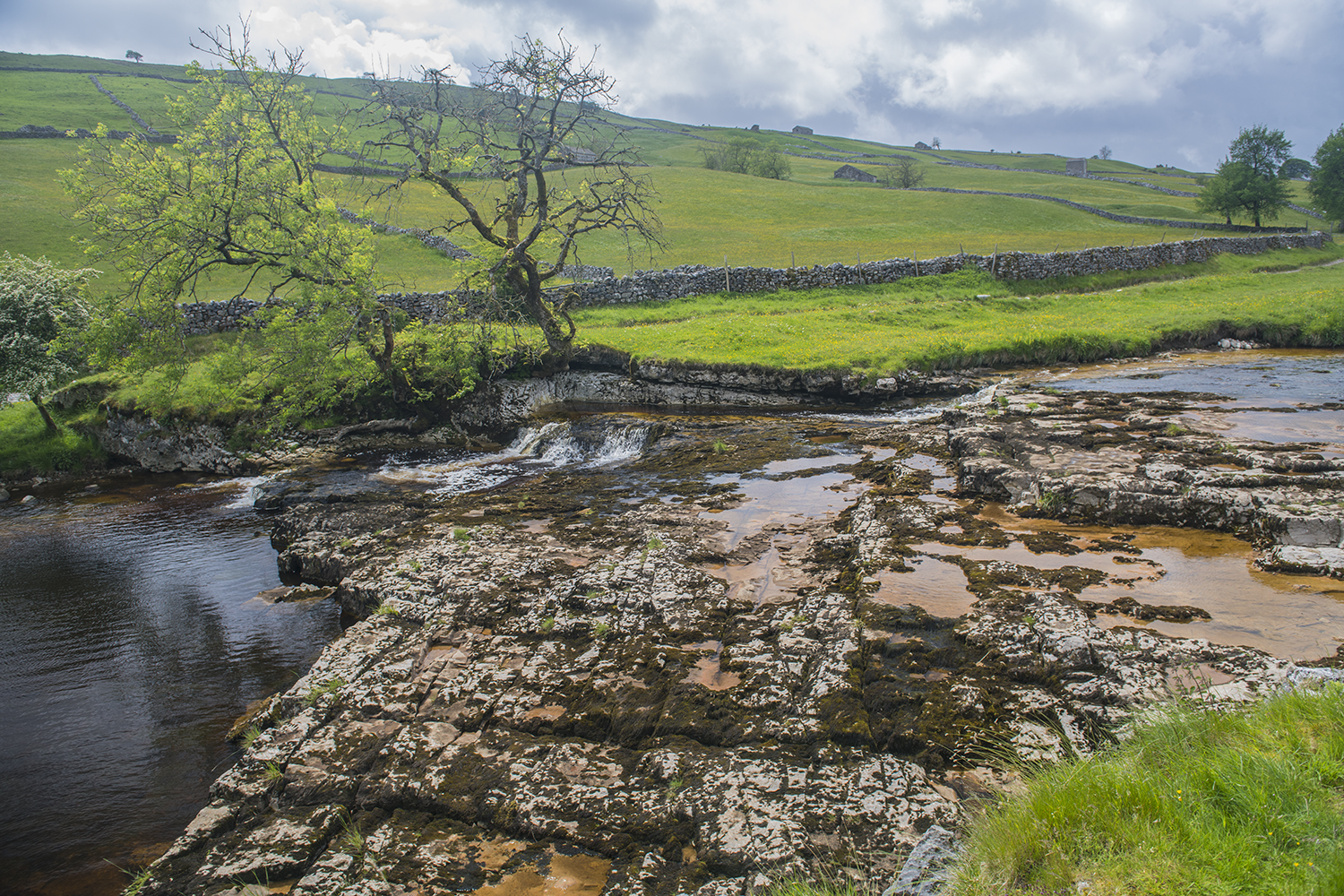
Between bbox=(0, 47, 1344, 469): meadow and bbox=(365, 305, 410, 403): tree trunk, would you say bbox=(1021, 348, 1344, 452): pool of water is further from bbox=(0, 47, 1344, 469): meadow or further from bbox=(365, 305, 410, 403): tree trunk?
bbox=(365, 305, 410, 403): tree trunk

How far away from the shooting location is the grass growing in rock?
73.2ft

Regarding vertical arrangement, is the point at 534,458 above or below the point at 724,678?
above

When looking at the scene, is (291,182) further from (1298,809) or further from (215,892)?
(1298,809)

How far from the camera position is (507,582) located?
9.23 metres

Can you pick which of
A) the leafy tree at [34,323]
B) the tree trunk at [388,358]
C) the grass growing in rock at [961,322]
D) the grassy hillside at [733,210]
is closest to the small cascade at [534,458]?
the tree trunk at [388,358]

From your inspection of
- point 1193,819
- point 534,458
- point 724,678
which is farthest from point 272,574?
point 1193,819

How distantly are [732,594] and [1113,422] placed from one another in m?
10.2

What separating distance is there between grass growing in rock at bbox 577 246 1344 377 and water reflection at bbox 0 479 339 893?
14.0 m

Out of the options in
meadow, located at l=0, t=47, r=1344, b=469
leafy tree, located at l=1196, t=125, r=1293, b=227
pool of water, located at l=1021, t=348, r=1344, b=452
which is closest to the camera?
pool of water, located at l=1021, t=348, r=1344, b=452

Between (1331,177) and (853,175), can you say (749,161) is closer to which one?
(853,175)

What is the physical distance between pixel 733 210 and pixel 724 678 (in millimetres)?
57132

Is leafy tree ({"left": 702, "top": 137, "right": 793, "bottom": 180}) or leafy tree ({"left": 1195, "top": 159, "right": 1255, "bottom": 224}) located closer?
leafy tree ({"left": 1195, "top": 159, "right": 1255, "bottom": 224})

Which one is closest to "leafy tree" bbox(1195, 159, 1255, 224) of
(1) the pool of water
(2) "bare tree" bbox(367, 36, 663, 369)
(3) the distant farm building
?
(3) the distant farm building

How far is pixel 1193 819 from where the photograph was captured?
11.7 feet
